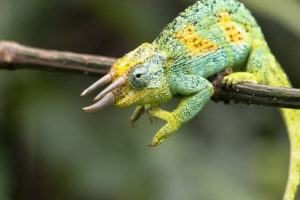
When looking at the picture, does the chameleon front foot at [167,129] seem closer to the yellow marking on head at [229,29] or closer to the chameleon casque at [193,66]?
the chameleon casque at [193,66]

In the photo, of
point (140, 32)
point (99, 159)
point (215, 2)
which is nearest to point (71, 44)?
point (140, 32)

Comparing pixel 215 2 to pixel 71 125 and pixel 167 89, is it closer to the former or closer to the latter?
pixel 167 89

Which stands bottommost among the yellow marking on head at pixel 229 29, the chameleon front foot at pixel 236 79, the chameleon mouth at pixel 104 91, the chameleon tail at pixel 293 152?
the chameleon tail at pixel 293 152

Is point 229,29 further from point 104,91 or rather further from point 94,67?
point 104,91

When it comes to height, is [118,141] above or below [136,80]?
below

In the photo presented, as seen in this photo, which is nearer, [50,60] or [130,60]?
[130,60]

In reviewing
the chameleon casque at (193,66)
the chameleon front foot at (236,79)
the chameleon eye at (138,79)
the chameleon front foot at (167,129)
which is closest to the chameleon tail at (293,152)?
the chameleon casque at (193,66)

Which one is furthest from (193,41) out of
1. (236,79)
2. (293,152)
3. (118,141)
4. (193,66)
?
(118,141)
